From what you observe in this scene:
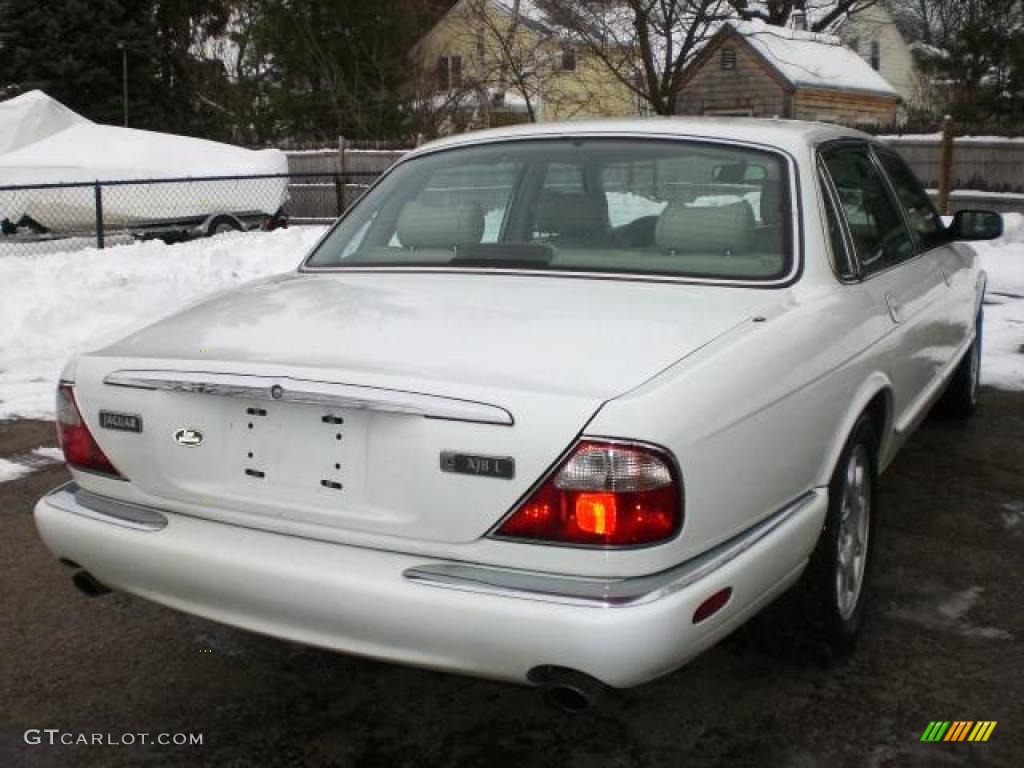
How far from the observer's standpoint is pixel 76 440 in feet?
9.71

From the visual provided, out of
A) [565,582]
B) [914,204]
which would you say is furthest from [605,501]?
[914,204]

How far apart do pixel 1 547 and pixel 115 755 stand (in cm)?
185

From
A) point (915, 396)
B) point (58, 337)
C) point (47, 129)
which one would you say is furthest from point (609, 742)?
point (47, 129)

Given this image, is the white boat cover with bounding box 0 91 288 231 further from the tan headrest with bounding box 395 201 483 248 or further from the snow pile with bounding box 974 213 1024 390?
the tan headrest with bounding box 395 201 483 248

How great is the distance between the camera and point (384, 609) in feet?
7.92

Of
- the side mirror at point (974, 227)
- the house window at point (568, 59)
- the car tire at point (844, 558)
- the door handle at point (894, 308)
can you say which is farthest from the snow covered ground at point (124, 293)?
the house window at point (568, 59)

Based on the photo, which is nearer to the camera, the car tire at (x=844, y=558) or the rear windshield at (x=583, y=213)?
the car tire at (x=844, y=558)

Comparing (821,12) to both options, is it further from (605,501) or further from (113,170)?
(605,501)

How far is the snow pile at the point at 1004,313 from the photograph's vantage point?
7.32 metres

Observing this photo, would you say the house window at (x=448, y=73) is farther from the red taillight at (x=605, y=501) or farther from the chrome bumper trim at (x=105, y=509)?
the red taillight at (x=605, y=501)

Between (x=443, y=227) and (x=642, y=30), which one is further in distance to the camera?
(x=642, y=30)

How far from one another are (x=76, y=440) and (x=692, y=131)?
7.09ft

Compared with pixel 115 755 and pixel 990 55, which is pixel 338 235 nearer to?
pixel 115 755

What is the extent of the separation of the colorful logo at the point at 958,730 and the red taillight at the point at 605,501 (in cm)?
115
